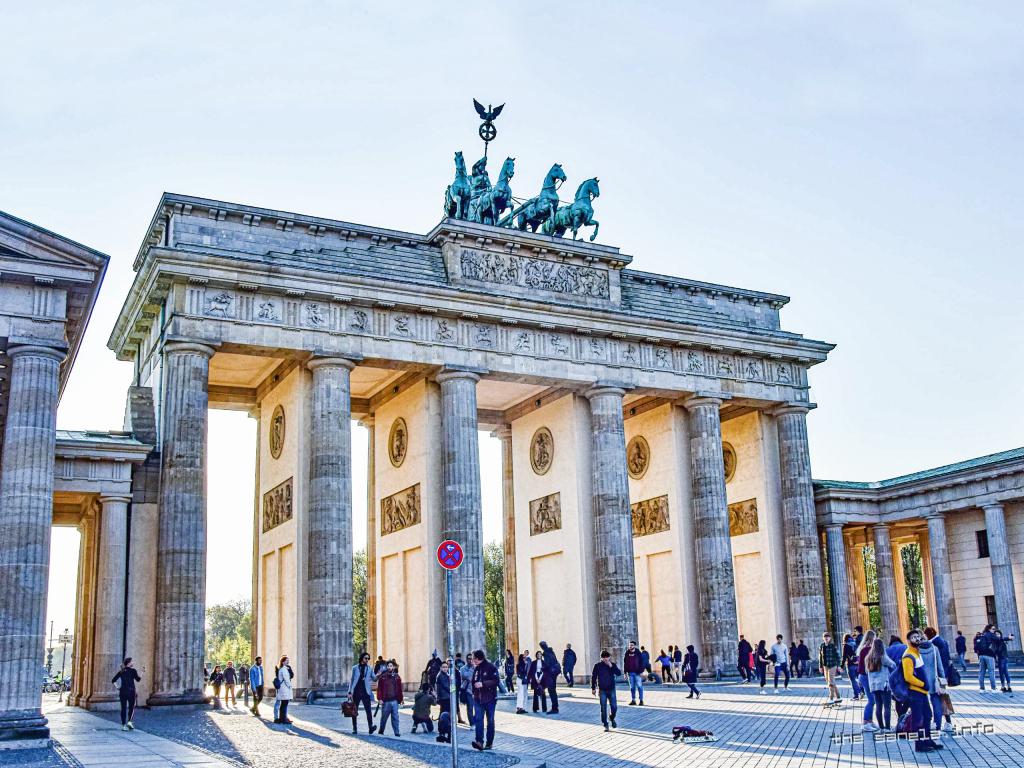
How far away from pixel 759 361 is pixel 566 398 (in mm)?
8218

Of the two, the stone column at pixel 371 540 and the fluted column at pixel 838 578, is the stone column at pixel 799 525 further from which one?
the stone column at pixel 371 540

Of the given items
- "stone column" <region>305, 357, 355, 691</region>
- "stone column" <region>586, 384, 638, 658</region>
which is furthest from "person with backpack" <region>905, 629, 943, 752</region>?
"stone column" <region>586, 384, 638, 658</region>

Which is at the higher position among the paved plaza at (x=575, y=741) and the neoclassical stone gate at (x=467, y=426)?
the neoclassical stone gate at (x=467, y=426)

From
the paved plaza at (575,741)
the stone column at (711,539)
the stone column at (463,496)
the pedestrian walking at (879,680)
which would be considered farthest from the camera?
the stone column at (711,539)

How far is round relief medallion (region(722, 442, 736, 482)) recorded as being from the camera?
1757 inches

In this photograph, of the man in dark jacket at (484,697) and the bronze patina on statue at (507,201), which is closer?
the man in dark jacket at (484,697)

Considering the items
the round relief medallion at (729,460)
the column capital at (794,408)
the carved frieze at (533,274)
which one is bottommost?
the round relief medallion at (729,460)

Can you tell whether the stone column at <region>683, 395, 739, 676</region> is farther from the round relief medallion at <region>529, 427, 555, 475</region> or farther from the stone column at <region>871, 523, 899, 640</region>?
the stone column at <region>871, 523, 899, 640</region>

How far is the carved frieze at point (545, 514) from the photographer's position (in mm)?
39906

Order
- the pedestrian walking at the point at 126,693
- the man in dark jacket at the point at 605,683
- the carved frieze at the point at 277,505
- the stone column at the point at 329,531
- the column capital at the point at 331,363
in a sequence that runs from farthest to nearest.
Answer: the carved frieze at the point at 277,505 → the column capital at the point at 331,363 → the stone column at the point at 329,531 → the pedestrian walking at the point at 126,693 → the man in dark jacket at the point at 605,683

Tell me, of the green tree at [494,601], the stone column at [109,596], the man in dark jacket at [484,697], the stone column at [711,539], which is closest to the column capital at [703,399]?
the stone column at [711,539]

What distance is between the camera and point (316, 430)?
32.9 m

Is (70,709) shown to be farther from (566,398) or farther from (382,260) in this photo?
(566,398)

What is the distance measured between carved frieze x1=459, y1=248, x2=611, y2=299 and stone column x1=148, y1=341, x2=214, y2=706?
9726mm
